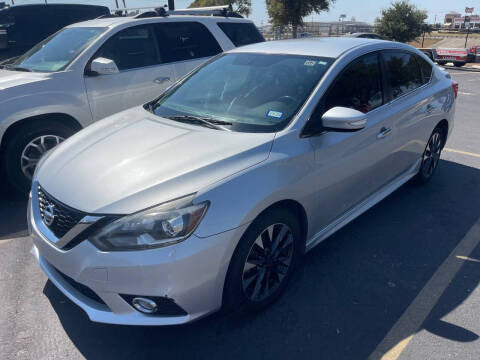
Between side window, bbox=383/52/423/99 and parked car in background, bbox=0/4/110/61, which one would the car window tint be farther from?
parked car in background, bbox=0/4/110/61

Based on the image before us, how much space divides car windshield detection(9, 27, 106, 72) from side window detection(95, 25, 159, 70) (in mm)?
207

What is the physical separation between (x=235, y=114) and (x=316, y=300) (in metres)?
1.49

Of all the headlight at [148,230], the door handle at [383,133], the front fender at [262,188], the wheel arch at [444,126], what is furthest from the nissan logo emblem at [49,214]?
the wheel arch at [444,126]

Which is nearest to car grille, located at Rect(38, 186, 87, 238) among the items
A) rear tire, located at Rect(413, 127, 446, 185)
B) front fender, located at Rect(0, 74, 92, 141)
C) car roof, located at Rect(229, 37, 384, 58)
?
front fender, located at Rect(0, 74, 92, 141)

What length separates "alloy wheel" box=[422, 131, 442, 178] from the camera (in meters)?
4.68

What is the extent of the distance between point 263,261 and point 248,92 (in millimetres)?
1355

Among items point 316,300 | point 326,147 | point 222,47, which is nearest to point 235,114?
point 326,147

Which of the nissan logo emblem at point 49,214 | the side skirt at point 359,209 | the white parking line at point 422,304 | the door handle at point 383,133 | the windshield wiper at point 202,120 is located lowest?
the white parking line at point 422,304

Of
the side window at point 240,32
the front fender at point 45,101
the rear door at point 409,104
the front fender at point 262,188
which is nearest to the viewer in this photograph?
the front fender at point 262,188

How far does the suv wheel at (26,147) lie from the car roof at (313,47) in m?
2.28

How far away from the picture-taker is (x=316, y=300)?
2.95 metres

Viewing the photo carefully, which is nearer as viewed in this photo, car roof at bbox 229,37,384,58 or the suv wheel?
car roof at bbox 229,37,384,58

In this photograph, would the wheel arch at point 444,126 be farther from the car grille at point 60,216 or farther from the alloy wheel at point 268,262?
the car grille at point 60,216

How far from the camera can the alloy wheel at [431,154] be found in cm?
468
